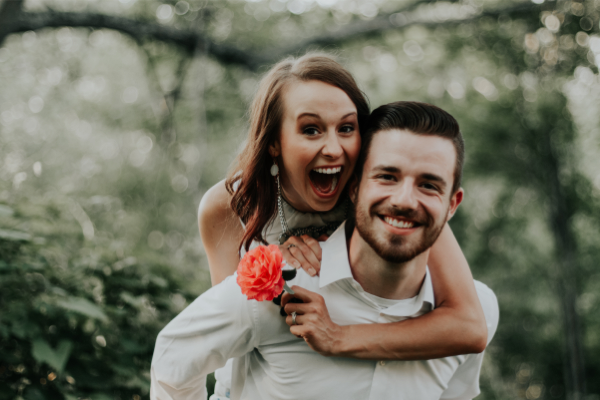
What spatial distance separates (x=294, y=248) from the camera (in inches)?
87.6

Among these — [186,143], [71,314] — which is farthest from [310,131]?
[186,143]

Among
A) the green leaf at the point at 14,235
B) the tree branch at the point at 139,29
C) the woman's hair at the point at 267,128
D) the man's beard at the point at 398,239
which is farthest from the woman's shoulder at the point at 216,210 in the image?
the tree branch at the point at 139,29

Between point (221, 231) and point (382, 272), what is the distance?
0.95 meters

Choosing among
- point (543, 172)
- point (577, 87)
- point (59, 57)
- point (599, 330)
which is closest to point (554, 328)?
point (599, 330)

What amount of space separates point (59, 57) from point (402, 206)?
198 inches

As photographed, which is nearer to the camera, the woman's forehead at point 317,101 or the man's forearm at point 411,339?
the man's forearm at point 411,339

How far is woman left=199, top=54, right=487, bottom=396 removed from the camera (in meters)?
1.98

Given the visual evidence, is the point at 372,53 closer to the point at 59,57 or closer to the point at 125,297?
the point at 59,57

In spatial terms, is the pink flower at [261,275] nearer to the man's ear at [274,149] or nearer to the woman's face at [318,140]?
the woman's face at [318,140]

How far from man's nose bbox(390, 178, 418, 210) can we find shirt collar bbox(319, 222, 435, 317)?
1.19ft

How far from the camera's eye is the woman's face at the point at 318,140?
2.07m

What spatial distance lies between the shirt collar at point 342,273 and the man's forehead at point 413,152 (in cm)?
39

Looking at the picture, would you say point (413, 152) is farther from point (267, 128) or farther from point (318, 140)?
point (267, 128)

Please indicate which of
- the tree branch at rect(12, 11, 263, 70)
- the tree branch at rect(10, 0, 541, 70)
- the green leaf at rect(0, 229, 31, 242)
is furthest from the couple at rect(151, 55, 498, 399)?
the tree branch at rect(10, 0, 541, 70)
